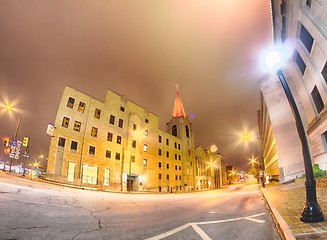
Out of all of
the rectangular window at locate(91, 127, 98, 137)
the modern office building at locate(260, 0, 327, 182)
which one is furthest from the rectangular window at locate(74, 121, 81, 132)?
the modern office building at locate(260, 0, 327, 182)

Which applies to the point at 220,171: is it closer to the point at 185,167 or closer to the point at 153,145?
the point at 185,167

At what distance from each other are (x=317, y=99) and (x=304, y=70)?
11.5 ft

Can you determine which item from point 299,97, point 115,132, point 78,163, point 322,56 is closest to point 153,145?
point 115,132

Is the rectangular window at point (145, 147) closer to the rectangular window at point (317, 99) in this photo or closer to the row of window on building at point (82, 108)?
the row of window on building at point (82, 108)

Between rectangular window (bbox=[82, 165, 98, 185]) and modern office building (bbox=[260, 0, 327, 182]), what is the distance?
28004mm

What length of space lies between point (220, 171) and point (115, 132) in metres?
59.4

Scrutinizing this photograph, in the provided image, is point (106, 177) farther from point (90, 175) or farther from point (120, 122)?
point (120, 122)

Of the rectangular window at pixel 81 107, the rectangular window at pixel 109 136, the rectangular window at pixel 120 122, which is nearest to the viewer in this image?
the rectangular window at pixel 81 107

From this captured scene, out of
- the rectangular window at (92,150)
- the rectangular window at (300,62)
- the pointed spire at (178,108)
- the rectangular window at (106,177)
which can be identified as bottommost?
the rectangular window at (106,177)

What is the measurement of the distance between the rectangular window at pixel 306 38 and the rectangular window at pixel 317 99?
155 inches

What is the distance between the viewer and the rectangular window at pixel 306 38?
1626 centimetres

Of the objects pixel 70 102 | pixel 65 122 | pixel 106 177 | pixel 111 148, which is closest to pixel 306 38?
pixel 111 148

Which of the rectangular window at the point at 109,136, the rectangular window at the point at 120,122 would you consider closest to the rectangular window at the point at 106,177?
the rectangular window at the point at 109,136

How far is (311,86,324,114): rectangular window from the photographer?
Result: 1750 centimetres
